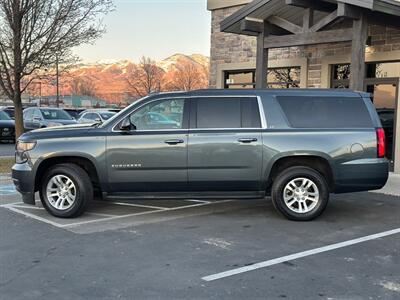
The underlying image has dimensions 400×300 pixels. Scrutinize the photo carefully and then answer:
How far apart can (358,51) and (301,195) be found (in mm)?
3833

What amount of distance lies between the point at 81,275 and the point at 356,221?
4142mm

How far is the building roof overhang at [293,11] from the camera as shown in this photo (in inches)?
376

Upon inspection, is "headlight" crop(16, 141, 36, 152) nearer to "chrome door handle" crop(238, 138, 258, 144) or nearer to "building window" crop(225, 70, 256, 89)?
"chrome door handle" crop(238, 138, 258, 144)

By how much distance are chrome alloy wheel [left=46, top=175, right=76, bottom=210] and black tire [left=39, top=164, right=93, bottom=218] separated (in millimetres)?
39

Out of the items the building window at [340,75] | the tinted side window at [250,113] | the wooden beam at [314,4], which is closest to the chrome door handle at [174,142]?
the tinted side window at [250,113]

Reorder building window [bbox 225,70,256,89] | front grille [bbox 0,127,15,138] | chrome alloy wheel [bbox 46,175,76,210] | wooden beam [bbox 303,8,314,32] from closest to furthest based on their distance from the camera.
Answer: chrome alloy wheel [bbox 46,175,76,210] < wooden beam [bbox 303,8,314,32] < building window [bbox 225,70,256,89] < front grille [bbox 0,127,15,138]

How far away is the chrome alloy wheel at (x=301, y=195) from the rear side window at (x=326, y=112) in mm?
822

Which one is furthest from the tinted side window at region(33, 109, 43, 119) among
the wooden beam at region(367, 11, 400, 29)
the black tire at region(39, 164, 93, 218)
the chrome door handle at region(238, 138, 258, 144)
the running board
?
the chrome door handle at region(238, 138, 258, 144)

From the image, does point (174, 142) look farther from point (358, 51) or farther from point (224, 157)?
point (358, 51)

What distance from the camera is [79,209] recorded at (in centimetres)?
741

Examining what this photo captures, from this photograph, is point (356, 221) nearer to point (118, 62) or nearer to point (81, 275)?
point (81, 275)

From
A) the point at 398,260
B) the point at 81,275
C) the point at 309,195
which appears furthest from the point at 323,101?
the point at 81,275

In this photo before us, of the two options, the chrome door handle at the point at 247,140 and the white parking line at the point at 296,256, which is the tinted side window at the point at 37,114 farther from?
the white parking line at the point at 296,256

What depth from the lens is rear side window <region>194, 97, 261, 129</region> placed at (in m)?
7.35
